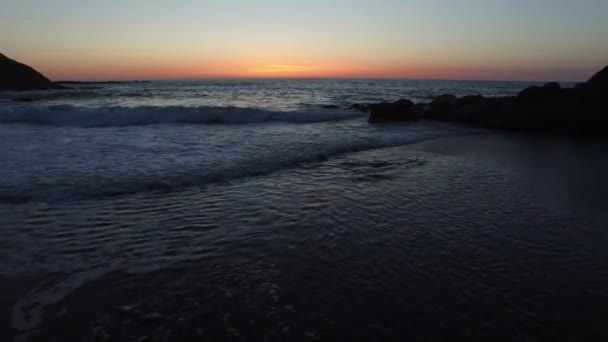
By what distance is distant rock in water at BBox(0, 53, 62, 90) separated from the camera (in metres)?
57.3

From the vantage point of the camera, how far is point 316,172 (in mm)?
9180

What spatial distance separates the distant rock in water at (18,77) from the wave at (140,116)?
43906 mm

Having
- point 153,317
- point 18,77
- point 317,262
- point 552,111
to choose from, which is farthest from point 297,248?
point 18,77

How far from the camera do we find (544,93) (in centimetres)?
1878

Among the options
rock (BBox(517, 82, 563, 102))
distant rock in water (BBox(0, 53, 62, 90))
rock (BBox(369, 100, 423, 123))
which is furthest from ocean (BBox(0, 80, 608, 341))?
distant rock in water (BBox(0, 53, 62, 90))

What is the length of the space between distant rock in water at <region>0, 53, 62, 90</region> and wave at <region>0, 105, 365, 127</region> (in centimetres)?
4391

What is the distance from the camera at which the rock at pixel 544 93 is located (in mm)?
18562

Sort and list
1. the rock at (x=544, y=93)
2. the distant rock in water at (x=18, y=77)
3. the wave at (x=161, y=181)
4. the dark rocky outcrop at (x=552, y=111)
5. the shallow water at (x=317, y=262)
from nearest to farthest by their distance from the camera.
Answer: the shallow water at (x=317, y=262)
the wave at (x=161, y=181)
the dark rocky outcrop at (x=552, y=111)
the rock at (x=544, y=93)
the distant rock in water at (x=18, y=77)

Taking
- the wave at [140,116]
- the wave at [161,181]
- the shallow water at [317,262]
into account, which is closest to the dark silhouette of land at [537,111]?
the wave at [140,116]

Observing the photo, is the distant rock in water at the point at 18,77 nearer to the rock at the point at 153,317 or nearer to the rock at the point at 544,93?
the rock at the point at 544,93

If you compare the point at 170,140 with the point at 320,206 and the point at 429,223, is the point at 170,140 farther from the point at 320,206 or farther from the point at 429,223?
the point at 429,223

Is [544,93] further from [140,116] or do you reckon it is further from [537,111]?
[140,116]

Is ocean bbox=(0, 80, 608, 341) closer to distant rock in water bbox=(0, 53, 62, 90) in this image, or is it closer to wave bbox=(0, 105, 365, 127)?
wave bbox=(0, 105, 365, 127)

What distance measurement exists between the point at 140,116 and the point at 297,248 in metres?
19.0
